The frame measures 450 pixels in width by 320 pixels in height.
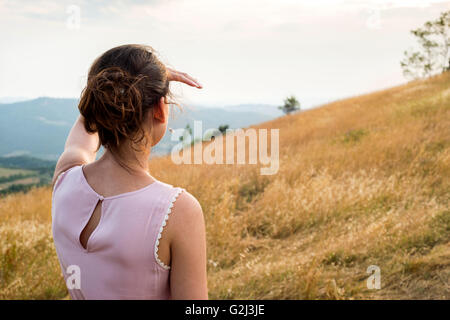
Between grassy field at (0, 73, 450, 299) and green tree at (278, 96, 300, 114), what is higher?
green tree at (278, 96, 300, 114)

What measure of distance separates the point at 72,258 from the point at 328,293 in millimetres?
2594

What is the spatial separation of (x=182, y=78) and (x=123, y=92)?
0.29 metres

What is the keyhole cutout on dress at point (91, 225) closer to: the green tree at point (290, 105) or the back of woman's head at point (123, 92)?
the back of woman's head at point (123, 92)

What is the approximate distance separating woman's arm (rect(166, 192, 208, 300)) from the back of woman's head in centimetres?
27

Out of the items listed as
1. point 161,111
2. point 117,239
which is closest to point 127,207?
point 117,239

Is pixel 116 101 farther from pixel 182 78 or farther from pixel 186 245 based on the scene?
pixel 186 245

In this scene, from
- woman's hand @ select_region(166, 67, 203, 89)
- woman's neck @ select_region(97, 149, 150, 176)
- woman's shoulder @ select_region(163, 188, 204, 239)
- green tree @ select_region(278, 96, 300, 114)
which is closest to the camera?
woman's shoulder @ select_region(163, 188, 204, 239)

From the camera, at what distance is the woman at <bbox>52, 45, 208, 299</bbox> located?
113 cm

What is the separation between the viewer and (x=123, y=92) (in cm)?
120

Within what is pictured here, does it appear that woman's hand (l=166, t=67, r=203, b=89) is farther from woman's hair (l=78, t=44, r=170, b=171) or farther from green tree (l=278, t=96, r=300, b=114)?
green tree (l=278, t=96, r=300, b=114)

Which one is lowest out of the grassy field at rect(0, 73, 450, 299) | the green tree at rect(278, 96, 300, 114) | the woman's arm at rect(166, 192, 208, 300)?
the grassy field at rect(0, 73, 450, 299)

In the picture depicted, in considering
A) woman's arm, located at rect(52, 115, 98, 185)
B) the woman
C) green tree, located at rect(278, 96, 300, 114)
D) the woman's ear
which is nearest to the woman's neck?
the woman

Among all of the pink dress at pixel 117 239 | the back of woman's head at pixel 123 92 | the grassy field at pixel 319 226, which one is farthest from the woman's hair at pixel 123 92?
the grassy field at pixel 319 226
